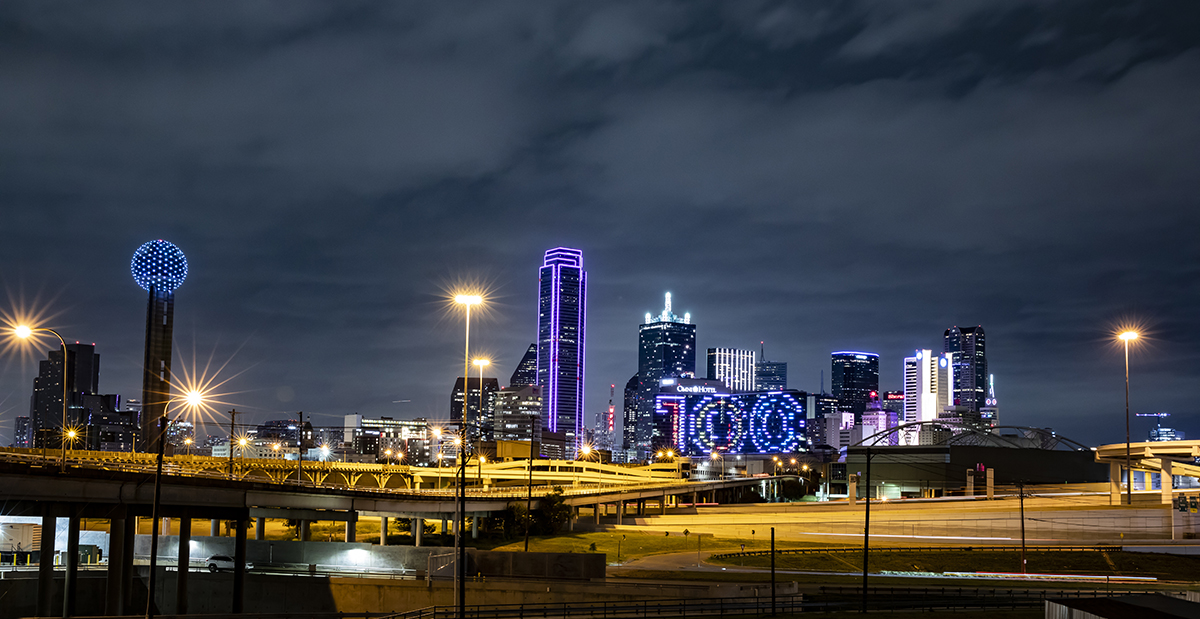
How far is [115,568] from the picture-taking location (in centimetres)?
6216

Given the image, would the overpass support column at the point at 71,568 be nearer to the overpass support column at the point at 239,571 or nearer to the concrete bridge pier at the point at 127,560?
the concrete bridge pier at the point at 127,560

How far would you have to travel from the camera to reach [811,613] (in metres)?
51.7

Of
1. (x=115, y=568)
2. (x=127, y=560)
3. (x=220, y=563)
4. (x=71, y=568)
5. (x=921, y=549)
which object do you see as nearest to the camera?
(x=71, y=568)

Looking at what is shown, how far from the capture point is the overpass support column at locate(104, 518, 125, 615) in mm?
59719

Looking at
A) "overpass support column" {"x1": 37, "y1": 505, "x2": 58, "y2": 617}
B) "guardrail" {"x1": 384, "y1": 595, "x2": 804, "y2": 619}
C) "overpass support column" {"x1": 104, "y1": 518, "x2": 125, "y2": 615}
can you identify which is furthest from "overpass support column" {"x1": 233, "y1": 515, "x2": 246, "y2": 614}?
"guardrail" {"x1": 384, "y1": 595, "x2": 804, "y2": 619}

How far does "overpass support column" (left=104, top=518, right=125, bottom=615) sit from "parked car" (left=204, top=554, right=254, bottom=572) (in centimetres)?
970

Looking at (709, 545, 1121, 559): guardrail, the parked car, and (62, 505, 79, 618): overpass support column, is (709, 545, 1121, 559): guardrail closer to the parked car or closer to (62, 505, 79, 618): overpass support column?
the parked car

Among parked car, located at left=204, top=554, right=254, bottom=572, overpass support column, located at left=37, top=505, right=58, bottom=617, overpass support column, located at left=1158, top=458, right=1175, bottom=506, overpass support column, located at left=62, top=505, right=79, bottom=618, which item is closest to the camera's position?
overpass support column, located at left=37, top=505, right=58, bottom=617

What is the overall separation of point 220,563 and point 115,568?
1837 centimetres

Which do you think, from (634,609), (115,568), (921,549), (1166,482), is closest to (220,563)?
(115,568)

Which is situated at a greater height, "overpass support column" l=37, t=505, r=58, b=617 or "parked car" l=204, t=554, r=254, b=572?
"overpass support column" l=37, t=505, r=58, b=617

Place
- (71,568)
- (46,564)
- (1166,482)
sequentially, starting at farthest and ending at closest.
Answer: (1166,482)
(71,568)
(46,564)

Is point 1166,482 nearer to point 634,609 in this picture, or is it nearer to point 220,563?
point 634,609

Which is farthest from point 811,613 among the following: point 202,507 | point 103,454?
point 103,454
